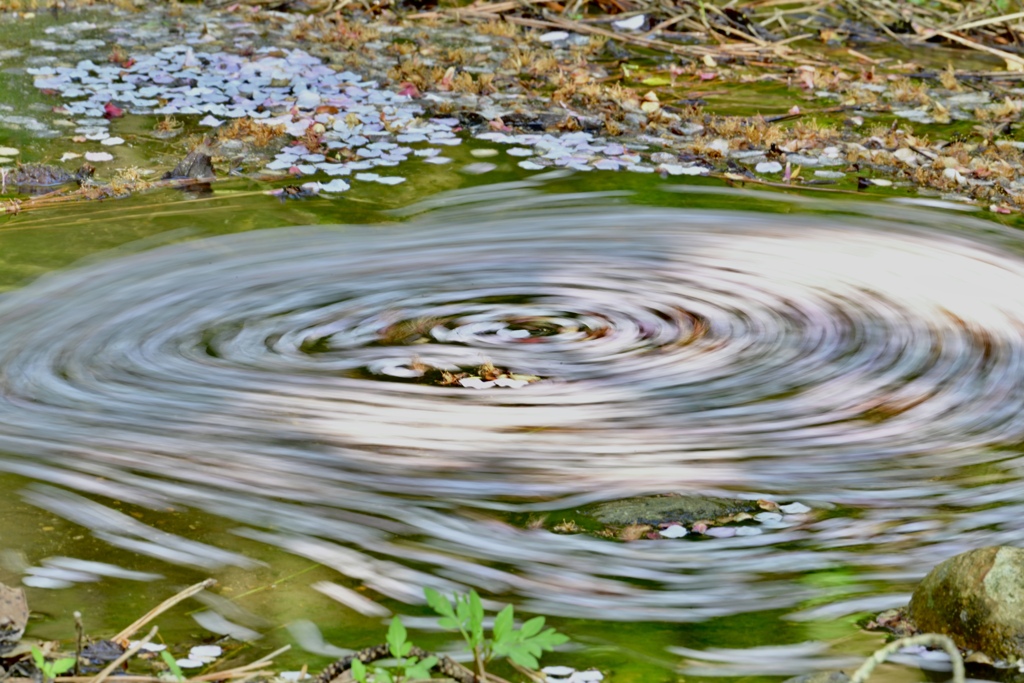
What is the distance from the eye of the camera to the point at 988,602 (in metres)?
2.96

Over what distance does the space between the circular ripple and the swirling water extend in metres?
0.01

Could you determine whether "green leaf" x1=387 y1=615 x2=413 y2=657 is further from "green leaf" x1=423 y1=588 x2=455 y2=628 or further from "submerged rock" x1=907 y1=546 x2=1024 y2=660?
"submerged rock" x1=907 y1=546 x2=1024 y2=660

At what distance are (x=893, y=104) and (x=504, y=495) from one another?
553cm

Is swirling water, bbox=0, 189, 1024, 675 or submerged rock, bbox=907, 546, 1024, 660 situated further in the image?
swirling water, bbox=0, 189, 1024, 675

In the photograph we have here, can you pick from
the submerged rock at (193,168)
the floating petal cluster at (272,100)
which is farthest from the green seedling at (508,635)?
the submerged rock at (193,168)

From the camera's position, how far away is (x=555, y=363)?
504cm

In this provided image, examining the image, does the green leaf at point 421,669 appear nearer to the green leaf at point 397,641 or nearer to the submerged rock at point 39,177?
the green leaf at point 397,641

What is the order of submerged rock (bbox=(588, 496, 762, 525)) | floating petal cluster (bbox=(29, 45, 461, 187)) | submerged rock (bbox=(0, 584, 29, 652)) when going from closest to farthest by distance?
submerged rock (bbox=(0, 584, 29, 652))
submerged rock (bbox=(588, 496, 762, 525))
floating petal cluster (bbox=(29, 45, 461, 187))

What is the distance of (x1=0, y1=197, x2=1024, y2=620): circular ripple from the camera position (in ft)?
12.2

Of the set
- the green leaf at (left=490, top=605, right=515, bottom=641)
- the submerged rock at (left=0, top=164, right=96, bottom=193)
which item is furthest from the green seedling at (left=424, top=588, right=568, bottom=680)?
the submerged rock at (left=0, top=164, right=96, bottom=193)

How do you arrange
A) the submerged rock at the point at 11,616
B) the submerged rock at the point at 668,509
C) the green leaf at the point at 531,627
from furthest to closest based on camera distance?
the submerged rock at the point at 668,509, the submerged rock at the point at 11,616, the green leaf at the point at 531,627

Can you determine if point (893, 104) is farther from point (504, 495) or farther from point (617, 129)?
point (504, 495)

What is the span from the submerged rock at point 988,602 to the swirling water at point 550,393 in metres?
0.38

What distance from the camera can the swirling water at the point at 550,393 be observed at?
366cm
